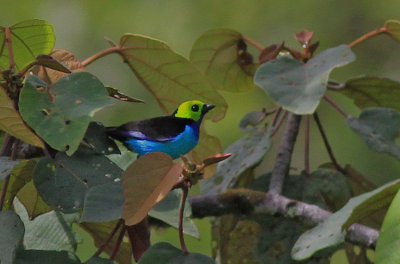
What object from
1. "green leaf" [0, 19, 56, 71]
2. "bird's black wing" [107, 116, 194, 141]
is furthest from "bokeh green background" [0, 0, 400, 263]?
"green leaf" [0, 19, 56, 71]

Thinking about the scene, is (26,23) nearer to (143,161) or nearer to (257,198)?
(143,161)

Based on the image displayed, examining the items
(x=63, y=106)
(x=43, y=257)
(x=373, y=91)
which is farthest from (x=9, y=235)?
(x=373, y=91)

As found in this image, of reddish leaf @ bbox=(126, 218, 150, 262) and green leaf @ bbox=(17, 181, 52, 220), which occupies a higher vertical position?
→ reddish leaf @ bbox=(126, 218, 150, 262)

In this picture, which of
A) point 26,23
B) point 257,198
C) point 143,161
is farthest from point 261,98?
point 143,161

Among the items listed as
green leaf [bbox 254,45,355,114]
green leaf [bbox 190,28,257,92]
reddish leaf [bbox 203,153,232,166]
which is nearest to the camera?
reddish leaf [bbox 203,153,232,166]

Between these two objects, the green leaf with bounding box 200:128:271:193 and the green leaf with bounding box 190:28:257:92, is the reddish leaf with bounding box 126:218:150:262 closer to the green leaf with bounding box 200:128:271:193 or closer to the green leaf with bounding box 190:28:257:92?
the green leaf with bounding box 200:128:271:193

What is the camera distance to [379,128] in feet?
5.07

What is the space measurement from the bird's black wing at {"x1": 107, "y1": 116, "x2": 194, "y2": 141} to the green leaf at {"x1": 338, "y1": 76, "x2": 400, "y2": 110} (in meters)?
0.52

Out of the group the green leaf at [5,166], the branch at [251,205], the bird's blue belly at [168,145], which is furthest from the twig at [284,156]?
the green leaf at [5,166]

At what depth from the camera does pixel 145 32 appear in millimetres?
3592

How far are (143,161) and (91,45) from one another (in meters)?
2.94

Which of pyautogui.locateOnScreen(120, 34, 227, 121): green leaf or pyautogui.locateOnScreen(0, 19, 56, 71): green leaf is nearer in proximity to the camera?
pyautogui.locateOnScreen(0, 19, 56, 71): green leaf

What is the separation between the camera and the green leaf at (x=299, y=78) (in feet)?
4.29

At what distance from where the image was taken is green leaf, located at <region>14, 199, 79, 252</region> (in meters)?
1.12
